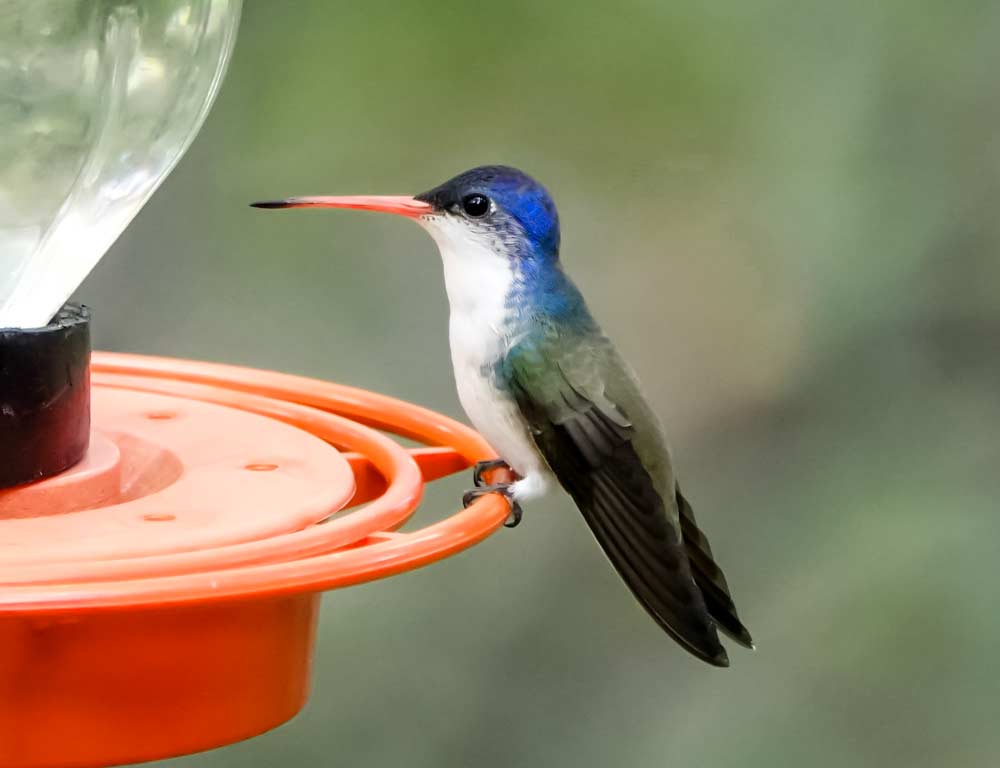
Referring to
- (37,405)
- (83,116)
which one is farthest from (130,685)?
(83,116)

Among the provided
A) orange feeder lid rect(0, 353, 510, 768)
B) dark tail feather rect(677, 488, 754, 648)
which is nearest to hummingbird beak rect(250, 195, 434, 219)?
orange feeder lid rect(0, 353, 510, 768)

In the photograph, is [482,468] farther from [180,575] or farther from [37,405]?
[180,575]

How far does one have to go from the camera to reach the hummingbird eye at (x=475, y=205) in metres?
2.46

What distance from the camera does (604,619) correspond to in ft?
11.3

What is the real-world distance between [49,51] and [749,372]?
184cm

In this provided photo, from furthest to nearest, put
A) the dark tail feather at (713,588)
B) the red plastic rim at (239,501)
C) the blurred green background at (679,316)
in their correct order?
the blurred green background at (679,316)
the dark tail feather at (713,588)
the red plastic rim at (239,501)

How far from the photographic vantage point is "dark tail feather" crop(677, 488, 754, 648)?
2297 mm

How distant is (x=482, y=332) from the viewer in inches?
94.0

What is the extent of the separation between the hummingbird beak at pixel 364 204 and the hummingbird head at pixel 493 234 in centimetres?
3

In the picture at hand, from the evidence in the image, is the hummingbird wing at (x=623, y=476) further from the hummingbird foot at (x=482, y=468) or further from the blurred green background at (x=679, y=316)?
the blurred green background at (x=679, y=316)

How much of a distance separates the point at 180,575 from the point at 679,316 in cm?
220

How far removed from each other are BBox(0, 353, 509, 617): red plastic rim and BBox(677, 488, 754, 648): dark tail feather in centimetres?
49

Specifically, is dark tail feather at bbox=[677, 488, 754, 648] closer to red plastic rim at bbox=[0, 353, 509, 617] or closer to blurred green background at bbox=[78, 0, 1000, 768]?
Result: red plastic rim at bbox=[0, 353, 509, 617]

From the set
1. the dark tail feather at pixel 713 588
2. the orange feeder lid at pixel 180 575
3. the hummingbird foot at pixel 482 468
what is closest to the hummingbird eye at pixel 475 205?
the hummingbird foot at pixel 482 468
